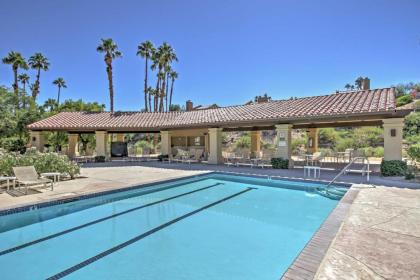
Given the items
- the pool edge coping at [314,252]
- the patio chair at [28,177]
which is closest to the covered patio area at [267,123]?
the pool edge coping at [314,252]

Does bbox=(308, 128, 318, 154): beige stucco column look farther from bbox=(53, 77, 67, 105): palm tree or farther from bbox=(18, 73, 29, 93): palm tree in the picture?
bbox=(18, 73, 29, 93): palm tree

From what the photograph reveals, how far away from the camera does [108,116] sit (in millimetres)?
22609

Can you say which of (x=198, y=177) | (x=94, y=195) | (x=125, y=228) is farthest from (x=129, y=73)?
(x=125, y=228)

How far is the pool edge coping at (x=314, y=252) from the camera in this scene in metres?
3.18

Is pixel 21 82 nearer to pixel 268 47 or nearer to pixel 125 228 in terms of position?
pixel 268 47

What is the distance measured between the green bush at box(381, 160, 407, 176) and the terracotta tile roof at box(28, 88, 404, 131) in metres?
2.48

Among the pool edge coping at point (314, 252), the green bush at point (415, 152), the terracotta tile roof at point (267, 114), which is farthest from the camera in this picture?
the terracotta tile roof at point (267, 114)

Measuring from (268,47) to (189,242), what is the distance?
18.5 m

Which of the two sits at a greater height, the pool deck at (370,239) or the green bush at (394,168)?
the green bush at (394,168)

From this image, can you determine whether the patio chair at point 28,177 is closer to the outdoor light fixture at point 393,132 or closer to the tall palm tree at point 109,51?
the outdoor light fixture at point 393,132

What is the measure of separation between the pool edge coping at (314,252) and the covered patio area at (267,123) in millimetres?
7878

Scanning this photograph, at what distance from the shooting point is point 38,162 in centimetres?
1122

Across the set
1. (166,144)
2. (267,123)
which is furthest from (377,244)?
(166,144)

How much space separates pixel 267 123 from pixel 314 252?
488 inches
